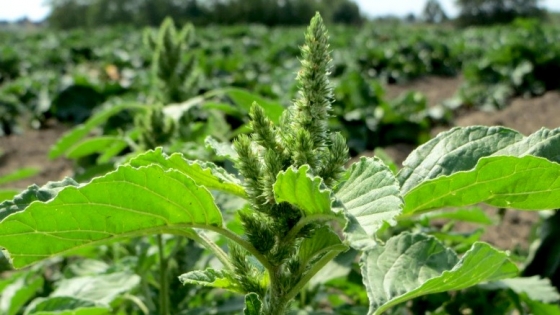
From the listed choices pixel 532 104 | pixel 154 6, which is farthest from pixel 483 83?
pixel 154 6

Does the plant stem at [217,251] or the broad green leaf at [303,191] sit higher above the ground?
the broad green leaf at [303,191]

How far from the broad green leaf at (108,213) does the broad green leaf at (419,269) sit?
16.8 inches

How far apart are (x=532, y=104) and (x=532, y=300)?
865 centimetres

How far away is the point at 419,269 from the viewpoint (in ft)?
5.05

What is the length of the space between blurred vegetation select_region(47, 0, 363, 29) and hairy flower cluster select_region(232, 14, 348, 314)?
166 ft

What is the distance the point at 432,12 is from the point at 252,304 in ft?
264

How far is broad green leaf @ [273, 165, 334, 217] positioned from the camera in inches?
37.1

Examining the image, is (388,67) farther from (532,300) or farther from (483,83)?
(532,300)

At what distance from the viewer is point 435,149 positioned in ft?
4.36

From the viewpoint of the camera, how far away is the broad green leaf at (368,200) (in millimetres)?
893

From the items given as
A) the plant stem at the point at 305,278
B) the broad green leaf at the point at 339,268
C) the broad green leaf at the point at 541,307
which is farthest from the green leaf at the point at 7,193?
the broad green leaf at the point at 541,307

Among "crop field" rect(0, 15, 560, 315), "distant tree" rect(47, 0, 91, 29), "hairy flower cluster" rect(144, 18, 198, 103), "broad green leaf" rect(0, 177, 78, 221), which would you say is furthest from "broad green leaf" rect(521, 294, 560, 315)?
"distant tree" rect(47, 0, 91, 29)

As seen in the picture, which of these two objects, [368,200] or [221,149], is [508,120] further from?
[368,200]

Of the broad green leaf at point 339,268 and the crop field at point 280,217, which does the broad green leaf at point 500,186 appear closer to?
the crop field at point 280,217
